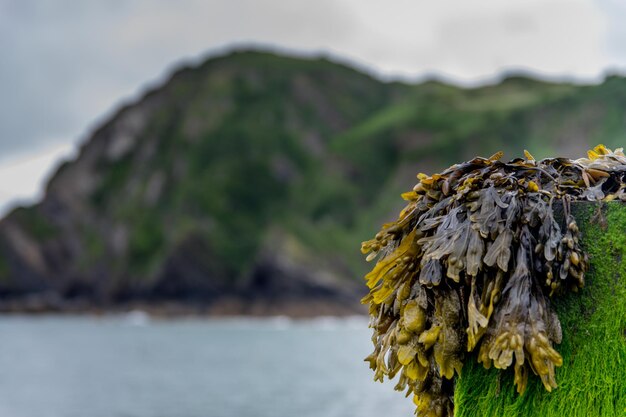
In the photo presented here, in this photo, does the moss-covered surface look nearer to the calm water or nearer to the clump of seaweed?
the clump of seaweed

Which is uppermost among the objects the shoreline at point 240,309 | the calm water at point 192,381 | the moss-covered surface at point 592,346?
the shoreline at point 240,309

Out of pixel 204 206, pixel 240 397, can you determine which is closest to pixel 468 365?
pixel 240 397

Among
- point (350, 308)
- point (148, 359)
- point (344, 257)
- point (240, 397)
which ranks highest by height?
point (344, 257)

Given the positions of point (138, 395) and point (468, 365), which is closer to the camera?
point (468, 365)

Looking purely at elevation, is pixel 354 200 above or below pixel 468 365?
above

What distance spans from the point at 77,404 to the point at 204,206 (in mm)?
155716

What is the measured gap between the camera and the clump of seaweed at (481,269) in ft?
15.9

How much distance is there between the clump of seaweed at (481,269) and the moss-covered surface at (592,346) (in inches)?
3.7

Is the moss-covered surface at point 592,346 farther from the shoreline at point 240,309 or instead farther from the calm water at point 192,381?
the shoreline at point 240,309

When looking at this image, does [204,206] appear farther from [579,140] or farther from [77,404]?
[77,404]

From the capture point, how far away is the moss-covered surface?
15.7 feet

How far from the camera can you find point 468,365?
506 cm

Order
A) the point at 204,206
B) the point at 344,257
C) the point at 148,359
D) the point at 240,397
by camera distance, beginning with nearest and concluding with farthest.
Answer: the point at 240,397, the point at 148,359, the point at 344,257, the point at 204,206

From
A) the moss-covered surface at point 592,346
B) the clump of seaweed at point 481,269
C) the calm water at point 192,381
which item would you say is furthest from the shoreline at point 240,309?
the moss-covered surface at point 592,346
